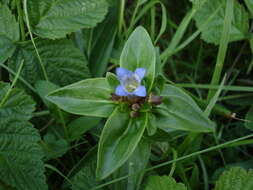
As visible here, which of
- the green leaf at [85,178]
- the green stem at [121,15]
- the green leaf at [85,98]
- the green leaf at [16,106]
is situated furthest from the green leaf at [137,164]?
the green stem at [121,15]

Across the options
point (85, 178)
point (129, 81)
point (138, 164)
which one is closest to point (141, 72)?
point (129, 81)

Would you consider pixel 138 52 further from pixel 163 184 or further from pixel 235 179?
pixel 235 179

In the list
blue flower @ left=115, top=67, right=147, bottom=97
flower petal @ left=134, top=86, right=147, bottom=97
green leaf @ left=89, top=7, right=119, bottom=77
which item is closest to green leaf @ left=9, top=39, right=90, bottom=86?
green leaf @ left=89, top=7, right=119, bottom=77

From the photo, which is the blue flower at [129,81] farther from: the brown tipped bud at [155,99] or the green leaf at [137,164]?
the green leaf at [137,164]

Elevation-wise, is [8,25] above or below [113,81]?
above

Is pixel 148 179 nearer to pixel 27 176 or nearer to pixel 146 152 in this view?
pixel 146 152

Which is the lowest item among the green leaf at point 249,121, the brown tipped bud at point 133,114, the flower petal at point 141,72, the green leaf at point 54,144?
the green leaf at point 249,121

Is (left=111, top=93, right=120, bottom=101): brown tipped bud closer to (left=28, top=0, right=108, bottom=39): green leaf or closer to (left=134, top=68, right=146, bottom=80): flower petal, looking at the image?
(left=134, top=68, right=146, bottom=80): flower petal
